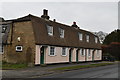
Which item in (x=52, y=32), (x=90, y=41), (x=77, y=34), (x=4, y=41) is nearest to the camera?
(x=4, y=41)

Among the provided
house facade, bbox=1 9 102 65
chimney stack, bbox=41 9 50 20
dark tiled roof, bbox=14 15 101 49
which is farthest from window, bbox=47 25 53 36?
chimney stack, bbox=41 9 50 20

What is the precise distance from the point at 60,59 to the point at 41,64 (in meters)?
5.06

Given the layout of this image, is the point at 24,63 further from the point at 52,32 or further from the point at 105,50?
the point at 105,50

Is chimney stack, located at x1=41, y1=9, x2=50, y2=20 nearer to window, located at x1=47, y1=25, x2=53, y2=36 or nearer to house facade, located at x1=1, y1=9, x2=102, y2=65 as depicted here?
house facade, located at x1=1, y1=9, x2=102, y2=65

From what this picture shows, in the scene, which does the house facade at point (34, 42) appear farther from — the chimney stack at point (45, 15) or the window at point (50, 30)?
the chimney stack at point (45, 15)

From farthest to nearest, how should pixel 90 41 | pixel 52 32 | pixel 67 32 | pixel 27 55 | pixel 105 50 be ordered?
pixel 105 50 → pixel 90 41 → pixel 67 32 → pixel 52 32 → pixel 27 55

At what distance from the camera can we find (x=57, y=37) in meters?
30.2

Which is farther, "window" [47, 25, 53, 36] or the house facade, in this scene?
"window" [47, 25, 53, 36]

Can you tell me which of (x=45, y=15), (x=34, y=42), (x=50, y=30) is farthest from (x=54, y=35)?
(x=34, y=42)

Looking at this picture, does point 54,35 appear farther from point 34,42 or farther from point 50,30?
point 34,42

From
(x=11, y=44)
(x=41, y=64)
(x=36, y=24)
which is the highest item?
(x=36, y=24)

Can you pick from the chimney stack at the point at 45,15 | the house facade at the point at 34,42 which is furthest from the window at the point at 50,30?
the chimney stack at the point at 45,15

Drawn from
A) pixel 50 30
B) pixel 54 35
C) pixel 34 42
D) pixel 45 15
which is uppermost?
pixel 45 15

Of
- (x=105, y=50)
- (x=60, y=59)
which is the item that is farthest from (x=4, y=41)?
(x=105, y=50)
